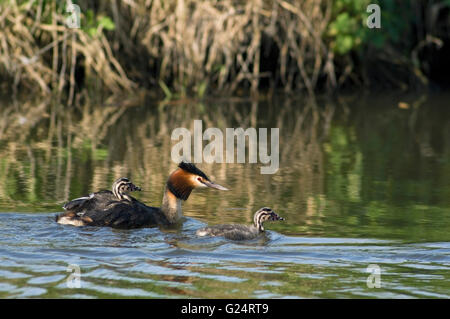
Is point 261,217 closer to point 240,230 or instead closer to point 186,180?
point 240,230

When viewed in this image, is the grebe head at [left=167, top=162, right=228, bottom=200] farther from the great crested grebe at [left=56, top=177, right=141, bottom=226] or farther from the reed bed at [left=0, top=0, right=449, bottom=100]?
the reed bed at [left=0, top=0, right=449, bottom=100]

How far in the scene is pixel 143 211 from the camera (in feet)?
26.6

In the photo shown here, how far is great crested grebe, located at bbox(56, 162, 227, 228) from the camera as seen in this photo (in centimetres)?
789

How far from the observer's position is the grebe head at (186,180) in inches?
333

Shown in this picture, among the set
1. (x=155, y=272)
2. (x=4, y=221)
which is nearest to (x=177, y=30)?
(x=4, y=221)

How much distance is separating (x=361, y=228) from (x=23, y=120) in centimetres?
762

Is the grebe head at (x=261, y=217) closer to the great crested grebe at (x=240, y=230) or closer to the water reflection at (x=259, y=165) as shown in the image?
the great crested grebe at (x=240, y=230)

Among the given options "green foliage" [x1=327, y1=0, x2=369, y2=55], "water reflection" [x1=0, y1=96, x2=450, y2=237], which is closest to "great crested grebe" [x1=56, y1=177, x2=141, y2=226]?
"water reflection" [x1=0, y1=96, x2=450, y2=237]

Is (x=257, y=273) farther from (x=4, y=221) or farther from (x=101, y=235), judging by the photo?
(x=4, y=221)

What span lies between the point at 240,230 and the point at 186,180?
117 cm

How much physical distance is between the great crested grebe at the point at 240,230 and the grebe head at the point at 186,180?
0.76 metres

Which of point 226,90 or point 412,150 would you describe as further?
point 226,90

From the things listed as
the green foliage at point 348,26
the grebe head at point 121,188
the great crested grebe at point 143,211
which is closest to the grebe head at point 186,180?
the great crested grebe at point 143,211

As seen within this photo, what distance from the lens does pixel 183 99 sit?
16.9 m
